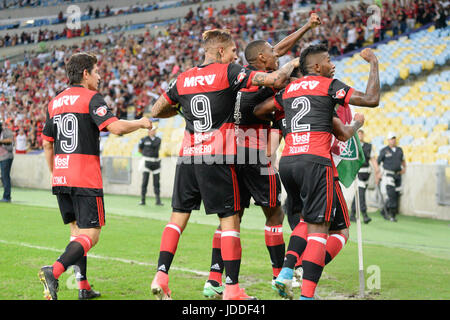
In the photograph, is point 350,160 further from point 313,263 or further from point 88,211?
point 88,211

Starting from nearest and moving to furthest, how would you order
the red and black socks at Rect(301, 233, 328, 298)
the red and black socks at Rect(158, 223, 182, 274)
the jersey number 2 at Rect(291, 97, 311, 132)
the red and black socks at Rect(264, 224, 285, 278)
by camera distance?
the red and black socks at Rect(301, 233, 328, 298) → the jersey number 2 at Rect(291, 97, 311, 132) → the red and black socks at Rect(158, 223, 182, 274) → the red and black socks at Rect(264, 224, 285, 278)

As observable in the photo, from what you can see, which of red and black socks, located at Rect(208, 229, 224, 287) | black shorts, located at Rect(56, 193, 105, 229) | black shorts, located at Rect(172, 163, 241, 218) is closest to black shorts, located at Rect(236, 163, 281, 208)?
black shorts, located at Rect(172, 163, 241, 218)

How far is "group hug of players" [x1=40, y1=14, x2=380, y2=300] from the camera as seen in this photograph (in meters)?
5.16

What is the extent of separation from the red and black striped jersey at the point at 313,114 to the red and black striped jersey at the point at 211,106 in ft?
1.77

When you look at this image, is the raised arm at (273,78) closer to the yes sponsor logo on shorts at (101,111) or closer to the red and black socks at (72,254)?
the yes sponsor logo on shorts at (101,111)

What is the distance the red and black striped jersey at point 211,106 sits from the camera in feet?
17.2

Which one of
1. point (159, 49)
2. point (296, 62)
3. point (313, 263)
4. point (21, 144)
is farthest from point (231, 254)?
point (159, 49)

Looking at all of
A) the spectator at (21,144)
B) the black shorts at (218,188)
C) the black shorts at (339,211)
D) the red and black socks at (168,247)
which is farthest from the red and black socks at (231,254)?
the spectator at (21,144)

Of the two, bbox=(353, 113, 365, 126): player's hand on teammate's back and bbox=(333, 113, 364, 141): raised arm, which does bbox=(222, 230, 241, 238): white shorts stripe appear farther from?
bbox=(353, 113, 365, 126): player's hand on teammate's back

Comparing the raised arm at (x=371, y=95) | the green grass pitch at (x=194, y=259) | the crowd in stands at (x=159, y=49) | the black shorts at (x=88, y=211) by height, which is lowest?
the green grass pitch at (x=194, y=259)

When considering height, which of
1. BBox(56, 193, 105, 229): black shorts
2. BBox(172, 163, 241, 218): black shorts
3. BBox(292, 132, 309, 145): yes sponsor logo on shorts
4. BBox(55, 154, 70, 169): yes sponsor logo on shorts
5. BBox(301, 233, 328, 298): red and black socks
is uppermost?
BBox(292, 132, 309, 145): yes sponsor logo on shorts

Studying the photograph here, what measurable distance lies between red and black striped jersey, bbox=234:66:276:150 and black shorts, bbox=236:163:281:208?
0.77ft

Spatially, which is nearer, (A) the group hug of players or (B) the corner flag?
(A) the group hug of players
